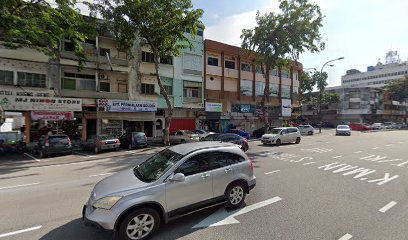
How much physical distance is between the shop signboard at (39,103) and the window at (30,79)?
163cm

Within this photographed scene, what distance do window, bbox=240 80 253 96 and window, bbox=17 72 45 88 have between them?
22271 millimetres

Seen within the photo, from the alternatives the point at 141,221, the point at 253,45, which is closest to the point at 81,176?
the point at 141,221

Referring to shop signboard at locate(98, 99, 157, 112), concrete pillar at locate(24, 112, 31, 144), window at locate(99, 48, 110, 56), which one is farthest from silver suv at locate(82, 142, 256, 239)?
window at locate(99, 48, 110, 56)

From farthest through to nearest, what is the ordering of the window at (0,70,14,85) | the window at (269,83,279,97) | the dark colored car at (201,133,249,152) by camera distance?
the window at (269,83,279,97) → the window at (0,70,14,85) → the dark colored car at (201,133,249,152)

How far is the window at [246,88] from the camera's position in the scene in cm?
3086

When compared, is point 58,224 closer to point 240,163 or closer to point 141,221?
point 141,221

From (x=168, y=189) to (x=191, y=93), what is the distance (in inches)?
895

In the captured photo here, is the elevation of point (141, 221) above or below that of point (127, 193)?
below

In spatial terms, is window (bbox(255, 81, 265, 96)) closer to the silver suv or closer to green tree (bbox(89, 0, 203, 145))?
green tree (bbox(89, 0, 203, 145))

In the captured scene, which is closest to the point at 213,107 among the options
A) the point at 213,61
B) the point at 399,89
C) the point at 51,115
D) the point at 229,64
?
the point at 213,61

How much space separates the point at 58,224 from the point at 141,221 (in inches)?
82.2

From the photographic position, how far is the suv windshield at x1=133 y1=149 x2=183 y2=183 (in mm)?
4595

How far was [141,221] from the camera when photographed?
4098 mm

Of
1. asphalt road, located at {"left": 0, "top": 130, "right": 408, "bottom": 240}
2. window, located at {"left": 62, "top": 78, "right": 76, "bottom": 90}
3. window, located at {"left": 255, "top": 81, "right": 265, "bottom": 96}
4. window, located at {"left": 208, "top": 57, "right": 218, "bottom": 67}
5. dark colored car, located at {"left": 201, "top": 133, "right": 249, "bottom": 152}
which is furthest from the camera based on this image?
window, located at {"left": 255, "top": 81, "right": 265, "bottom": 96}
